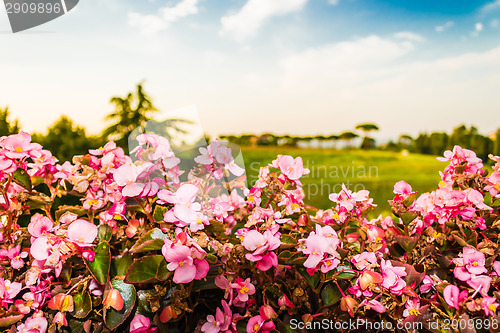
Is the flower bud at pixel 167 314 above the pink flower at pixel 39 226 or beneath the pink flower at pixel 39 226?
beneath

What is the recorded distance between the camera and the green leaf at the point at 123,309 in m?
0.83

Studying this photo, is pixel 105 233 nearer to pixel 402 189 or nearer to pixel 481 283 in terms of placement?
pixel 402 189

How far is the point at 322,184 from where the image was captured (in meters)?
3.87

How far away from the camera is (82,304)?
0.87 meters

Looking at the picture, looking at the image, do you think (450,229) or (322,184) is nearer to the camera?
(450,229)

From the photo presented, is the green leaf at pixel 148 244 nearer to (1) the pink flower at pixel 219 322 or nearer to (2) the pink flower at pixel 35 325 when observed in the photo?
(1) the pink flower at pixel 219 322

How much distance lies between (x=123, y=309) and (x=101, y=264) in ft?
0.37

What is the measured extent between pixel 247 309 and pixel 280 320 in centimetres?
8

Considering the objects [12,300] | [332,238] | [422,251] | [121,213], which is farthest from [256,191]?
[12,300]

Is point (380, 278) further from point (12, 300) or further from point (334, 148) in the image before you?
point (334, 148)

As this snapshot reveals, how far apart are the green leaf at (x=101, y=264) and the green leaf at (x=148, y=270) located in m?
0.07

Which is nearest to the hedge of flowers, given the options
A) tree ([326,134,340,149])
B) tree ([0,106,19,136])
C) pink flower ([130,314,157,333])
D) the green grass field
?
pink flower ([130,314,157,333])

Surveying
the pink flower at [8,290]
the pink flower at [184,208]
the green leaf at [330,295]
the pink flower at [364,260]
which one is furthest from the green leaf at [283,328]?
the pink flower at [8,290]

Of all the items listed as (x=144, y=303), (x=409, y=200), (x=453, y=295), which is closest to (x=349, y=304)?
(x=453, y=295)
